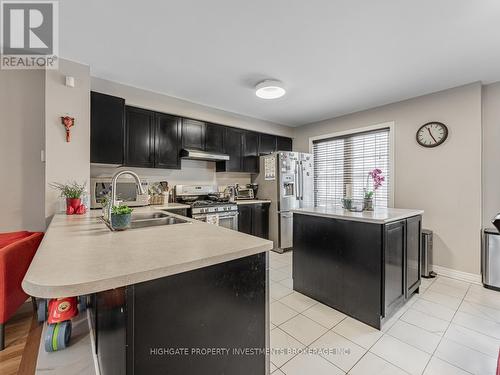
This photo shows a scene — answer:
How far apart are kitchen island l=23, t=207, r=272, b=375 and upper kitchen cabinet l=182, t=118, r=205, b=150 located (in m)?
2.73

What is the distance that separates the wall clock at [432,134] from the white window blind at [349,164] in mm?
482

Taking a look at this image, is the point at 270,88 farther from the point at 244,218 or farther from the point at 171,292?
the point at 171,292

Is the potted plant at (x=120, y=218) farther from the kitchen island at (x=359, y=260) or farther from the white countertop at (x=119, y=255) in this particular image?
the kitchen island at (x=359, y=260)

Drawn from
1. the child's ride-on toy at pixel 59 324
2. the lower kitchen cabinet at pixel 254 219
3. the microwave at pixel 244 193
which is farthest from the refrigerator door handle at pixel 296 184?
the child's ride-on toy at pixel 59 324

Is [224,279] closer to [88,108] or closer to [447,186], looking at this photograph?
[88,108]

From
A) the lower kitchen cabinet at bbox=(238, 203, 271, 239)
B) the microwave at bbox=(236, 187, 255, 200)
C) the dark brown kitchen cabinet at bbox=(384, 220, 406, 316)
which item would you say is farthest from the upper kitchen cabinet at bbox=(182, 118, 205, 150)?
the dark brown kitchen cabinet at bbox=(384, 220, 406, 316)

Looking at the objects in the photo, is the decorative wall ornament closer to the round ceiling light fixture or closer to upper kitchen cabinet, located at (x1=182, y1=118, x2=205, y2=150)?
upper kitchen cabinet, located at (x1=182, y1=118, x2=205, y2=150)

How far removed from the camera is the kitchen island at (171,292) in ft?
2.41

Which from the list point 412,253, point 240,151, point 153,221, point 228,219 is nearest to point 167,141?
point 240,151

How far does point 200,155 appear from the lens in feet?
12.2

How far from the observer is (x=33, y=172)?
2.60m

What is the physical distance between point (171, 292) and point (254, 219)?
3.44 m

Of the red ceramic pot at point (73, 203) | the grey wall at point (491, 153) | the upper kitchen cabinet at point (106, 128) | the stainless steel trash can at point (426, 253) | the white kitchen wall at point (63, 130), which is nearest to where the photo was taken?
the red ceramic pot at point (73, 203)

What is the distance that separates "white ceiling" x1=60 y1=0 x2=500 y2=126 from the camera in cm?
177
